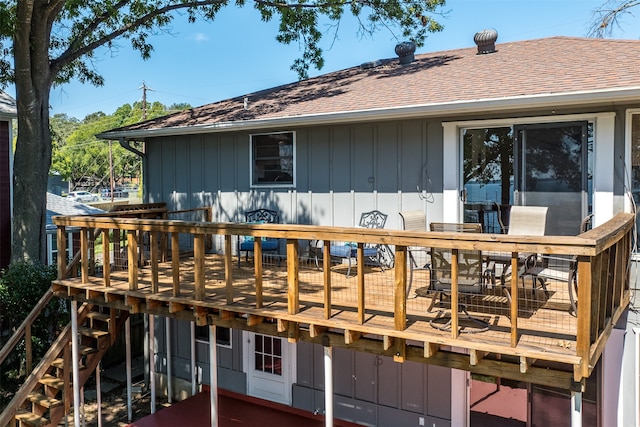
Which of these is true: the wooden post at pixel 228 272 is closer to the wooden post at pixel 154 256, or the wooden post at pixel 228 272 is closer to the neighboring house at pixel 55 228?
the wooden post at pixel 154 256

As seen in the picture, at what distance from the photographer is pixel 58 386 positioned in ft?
20.1

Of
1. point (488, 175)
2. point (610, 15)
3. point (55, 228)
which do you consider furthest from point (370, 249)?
point (55, 228)

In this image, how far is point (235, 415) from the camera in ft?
24.0

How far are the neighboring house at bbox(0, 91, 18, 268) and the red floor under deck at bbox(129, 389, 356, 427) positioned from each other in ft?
15.8

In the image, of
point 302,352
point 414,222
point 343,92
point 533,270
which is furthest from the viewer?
point 343,92

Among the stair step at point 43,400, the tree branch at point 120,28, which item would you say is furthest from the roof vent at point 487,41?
the stair step at point 43,400

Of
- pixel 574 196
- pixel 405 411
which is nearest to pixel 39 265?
pixel 405 411

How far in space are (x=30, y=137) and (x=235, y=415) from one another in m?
5.78

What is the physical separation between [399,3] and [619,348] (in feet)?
26.4

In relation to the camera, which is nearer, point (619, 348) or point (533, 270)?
point (533, 270)

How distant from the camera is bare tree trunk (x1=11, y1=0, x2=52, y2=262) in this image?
800cm

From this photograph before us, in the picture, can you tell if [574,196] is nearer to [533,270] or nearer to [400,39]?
[533,270]

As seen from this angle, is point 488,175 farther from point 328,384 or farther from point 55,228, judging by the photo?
point 55,228

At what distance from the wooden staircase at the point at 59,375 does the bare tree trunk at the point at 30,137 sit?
2.41 m
